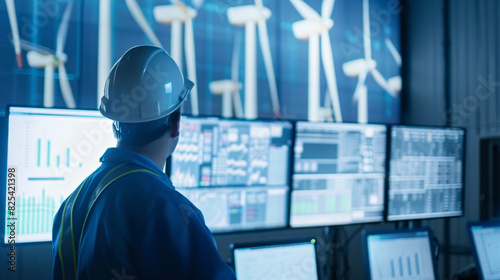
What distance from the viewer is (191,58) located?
2270 mm

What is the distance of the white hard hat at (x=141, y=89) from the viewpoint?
95cm

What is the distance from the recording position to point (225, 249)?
1.98 m

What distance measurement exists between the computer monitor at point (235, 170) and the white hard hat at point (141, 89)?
0.60 m

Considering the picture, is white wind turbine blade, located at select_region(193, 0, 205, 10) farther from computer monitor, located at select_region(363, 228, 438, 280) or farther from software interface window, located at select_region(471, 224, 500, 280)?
software interface window, located at select_region(471, 224, 500, 280)

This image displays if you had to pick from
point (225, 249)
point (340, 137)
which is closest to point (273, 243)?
point (225, 249)

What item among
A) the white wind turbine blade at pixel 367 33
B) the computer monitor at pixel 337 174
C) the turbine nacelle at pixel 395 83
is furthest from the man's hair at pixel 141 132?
the turbine nacelle at pixel 395 83

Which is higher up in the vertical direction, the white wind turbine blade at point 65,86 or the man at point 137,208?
the white wind turbine blade at point 65,86

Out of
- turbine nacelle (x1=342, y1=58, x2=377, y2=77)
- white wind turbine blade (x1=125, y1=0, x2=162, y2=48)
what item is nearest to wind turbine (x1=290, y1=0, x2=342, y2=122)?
turbine nacelle (x1=342, y1=58, x2=377, y2=77)

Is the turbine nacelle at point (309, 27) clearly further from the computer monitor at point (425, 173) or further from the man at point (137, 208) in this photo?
the man at point (137, 208)

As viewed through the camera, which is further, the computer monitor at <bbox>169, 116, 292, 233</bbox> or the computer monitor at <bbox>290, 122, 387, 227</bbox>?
the computer monitor at <bbox>290, 122, 387, 227</bbox>

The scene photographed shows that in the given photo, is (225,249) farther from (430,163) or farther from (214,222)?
(430,163)

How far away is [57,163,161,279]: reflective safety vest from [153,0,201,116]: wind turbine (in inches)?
53.1

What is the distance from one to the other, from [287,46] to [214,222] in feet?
4.04

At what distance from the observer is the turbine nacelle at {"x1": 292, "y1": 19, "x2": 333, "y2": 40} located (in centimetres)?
254
